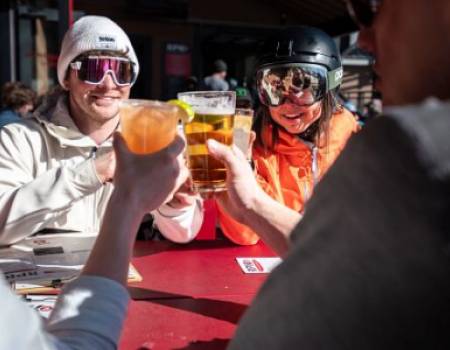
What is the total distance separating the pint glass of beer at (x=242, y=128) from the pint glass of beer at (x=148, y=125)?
1.56ft

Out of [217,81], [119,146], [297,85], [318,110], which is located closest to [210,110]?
[119,146]

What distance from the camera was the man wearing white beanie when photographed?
2.15 meters

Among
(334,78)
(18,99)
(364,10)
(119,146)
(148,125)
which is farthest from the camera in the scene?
(18,99)

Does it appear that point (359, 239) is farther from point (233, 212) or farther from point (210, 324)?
point (233, 212)

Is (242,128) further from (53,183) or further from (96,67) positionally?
(96,67)

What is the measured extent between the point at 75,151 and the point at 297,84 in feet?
4.07

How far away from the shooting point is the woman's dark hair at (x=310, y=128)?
9.20 feet

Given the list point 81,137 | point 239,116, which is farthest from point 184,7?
point 239,116

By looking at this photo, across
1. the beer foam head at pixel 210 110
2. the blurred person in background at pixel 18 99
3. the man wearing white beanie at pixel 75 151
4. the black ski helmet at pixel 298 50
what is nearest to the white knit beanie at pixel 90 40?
the man wearing white beanie at pixel 75 151

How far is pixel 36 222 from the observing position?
2213 millimetres

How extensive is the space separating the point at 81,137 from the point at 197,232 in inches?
31.3

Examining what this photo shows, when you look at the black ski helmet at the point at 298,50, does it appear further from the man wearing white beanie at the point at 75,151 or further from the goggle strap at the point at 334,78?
the man wearing white beanie at the point at 75,151

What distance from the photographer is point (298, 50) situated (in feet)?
8.78

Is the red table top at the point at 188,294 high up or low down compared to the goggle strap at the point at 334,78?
down
